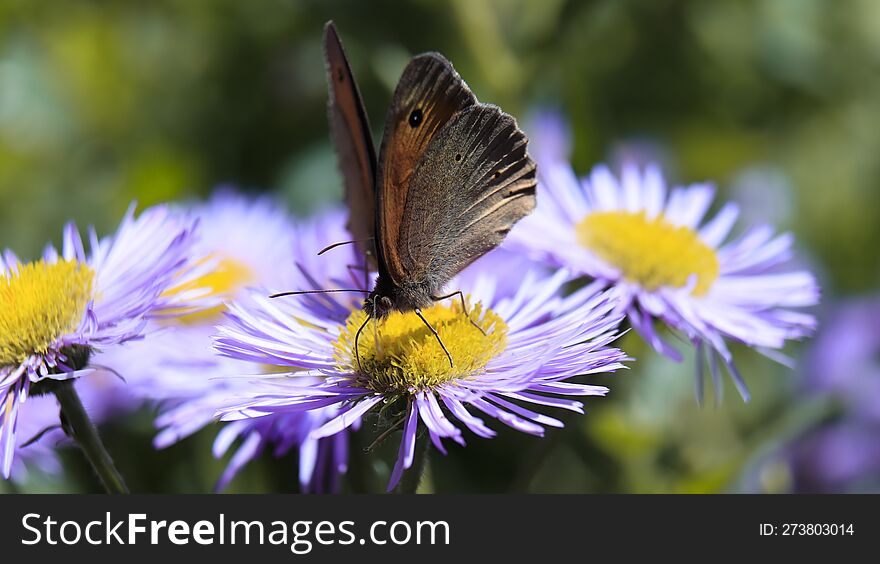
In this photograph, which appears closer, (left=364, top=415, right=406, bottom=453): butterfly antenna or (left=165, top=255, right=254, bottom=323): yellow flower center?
(left=364, top=415, right=406, bottom=453): butterfly antenna

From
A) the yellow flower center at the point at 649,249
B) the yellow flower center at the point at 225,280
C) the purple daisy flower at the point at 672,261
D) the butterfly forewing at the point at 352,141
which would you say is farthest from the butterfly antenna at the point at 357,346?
the yellow flower center at the point at 225,280

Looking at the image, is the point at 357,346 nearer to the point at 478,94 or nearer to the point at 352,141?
the point at 352,141

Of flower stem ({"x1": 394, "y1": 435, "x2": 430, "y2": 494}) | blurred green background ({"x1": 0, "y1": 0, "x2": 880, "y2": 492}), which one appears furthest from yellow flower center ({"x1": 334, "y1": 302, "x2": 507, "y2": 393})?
blurred green background ({"x1": 0, "y1": 0, "x2": 880, "y2": 492})

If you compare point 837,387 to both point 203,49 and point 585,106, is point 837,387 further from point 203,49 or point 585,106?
point 203,49

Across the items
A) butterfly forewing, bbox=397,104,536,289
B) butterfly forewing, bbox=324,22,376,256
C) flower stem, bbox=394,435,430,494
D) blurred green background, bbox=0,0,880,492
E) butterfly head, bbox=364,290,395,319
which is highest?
blurred green background, bbox=0,0,880,492

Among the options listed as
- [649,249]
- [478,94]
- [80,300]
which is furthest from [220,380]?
[478,94]

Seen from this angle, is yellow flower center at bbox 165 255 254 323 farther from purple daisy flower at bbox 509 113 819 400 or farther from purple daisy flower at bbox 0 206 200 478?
purple daisy flower at bbox 509 113 819 400

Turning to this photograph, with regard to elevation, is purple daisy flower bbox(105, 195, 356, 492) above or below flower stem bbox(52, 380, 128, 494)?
above
